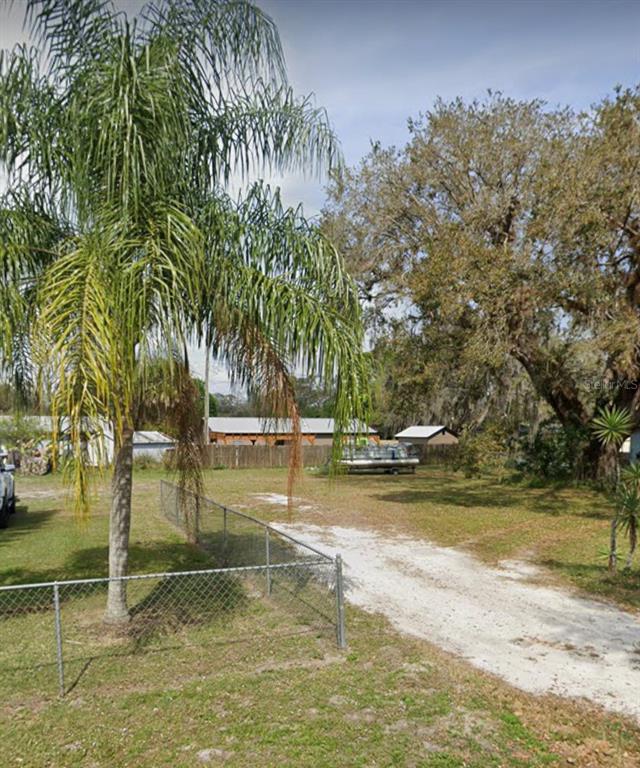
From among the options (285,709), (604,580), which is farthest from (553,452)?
(285,709)

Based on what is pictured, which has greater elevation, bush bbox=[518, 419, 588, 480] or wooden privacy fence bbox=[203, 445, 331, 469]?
bush bbox=[518, 419, 588, 480]

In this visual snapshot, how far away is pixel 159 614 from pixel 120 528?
Result: 1.34 meters

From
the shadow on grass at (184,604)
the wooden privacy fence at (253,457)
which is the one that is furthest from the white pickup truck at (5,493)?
the wooden privacy fence at (253,457)

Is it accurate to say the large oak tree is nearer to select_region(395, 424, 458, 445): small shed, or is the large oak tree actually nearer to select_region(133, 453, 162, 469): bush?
select_region(133, 453, 162, 469): bush

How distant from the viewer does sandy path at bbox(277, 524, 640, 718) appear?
5406mm

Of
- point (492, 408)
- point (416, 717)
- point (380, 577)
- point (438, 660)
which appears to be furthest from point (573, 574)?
point (492, 408)

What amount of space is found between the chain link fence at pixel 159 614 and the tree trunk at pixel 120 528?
168mm

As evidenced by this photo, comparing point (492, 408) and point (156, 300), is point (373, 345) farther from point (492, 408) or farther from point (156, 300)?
point (156, 300)

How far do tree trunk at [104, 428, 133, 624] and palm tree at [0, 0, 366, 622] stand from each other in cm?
1

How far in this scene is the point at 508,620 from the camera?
23.1 ft

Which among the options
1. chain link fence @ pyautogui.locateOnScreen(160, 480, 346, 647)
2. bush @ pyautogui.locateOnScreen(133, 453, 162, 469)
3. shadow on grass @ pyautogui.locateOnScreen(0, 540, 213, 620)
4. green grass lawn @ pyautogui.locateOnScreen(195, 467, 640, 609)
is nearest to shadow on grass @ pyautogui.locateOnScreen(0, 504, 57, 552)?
shadow on grass @ pyautogui.locateOnScreen(0, 540, 213, 620)

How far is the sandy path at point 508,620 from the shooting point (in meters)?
5.41

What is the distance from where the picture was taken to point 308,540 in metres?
12.2

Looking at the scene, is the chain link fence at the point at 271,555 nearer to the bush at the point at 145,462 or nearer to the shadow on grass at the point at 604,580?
the shadow on grass at the point at 604,580
